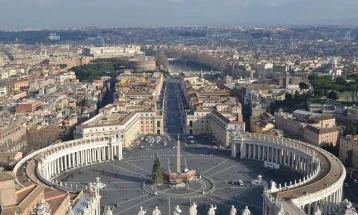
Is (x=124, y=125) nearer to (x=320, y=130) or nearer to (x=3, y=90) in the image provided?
(x=320, y=130)

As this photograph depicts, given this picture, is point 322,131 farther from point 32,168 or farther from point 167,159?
point 32,168

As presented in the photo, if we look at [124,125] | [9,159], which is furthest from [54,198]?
[124,125]

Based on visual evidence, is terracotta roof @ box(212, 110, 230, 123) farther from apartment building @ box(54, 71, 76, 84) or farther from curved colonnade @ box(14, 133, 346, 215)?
apartment building @ box(54, 71, 76, 84)

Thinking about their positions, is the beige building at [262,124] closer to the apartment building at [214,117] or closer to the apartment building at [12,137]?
the apartment building at [214,117]

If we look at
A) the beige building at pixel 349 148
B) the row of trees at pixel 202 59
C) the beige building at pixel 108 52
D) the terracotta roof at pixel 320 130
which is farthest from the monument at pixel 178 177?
the beige building at pixel 108 52

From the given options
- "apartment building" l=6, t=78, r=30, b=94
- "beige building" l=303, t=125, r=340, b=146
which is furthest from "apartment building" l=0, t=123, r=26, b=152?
"apartment building" l=6, t=78, r=30, b=94

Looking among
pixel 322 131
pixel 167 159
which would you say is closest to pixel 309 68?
pixel 322 131

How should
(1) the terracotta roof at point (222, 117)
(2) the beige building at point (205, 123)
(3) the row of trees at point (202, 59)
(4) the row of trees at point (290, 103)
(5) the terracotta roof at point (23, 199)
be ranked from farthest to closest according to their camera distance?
(3) the row of trees at point (202, 59)
(4) the row of trees at point (290, 103)
(2) the beige building at point (205, 123)
(1) the terracotta roof at point (222, 117)
(5) the terracotta roof at point (23, 199)
